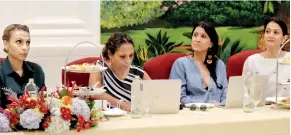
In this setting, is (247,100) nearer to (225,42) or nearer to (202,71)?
(202,71)

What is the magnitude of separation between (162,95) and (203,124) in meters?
0.29

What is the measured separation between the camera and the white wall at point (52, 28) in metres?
4.52

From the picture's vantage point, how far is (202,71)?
155 inches

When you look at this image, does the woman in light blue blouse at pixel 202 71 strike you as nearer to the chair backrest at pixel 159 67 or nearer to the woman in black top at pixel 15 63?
the chair backrest at pixel 159 67

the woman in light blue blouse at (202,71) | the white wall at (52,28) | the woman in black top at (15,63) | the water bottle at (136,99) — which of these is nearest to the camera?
the water bottle at (136,99)

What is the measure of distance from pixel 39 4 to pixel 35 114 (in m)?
2.19

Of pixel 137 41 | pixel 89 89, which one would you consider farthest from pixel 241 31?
pixel 89 89

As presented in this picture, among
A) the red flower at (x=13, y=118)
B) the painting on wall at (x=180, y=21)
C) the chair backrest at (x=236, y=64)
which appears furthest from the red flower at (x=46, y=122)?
the painting on wall at (x=180, y=21)

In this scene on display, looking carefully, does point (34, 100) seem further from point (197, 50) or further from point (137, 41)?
point (137, 41)

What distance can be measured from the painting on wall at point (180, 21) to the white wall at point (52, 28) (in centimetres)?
57

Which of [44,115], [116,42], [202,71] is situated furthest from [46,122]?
[202,71]

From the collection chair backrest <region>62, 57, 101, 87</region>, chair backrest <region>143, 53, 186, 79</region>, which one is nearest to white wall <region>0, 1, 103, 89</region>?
chair backrest <region>62, 57, 101, 87</region>

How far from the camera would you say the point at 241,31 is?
19.2 ft

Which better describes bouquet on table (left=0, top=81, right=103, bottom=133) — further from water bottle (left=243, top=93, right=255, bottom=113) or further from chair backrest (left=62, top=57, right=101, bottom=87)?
chair backrest (left=62, top=57, right=101, bottom=87)
